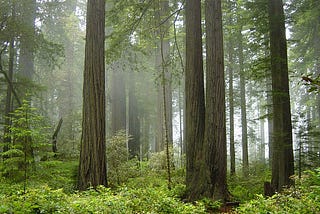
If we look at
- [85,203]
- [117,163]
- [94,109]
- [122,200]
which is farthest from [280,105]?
[117,163]

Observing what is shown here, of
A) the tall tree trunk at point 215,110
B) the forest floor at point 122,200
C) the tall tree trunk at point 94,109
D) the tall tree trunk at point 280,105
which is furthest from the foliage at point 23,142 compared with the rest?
the tall tree trunk at point 280,105

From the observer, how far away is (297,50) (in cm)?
1942

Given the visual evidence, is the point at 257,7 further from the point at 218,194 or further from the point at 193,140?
the point at 218,194

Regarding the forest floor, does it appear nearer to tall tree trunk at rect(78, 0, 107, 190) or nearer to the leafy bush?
the leafy bush

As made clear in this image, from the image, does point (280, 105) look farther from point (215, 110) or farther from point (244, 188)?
point (244, 188)

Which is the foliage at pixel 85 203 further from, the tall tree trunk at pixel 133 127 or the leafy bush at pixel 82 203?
the tall tree trunk at pixel 133 127

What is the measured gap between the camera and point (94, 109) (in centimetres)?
794

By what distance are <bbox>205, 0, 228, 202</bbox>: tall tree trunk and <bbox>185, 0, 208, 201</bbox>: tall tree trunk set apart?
1.39ft

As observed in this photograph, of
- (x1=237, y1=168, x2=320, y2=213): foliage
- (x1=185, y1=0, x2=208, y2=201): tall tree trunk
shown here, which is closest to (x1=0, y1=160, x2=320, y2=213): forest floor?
(x1=237, y1=168, x2=320, y2=213): foliage

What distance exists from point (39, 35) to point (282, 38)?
9296mm

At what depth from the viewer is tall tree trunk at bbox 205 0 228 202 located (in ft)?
25.6

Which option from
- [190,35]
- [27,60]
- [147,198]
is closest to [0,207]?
[147,198]

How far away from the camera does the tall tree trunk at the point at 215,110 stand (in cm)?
779

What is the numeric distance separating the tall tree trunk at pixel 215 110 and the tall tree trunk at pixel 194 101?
42 cm
